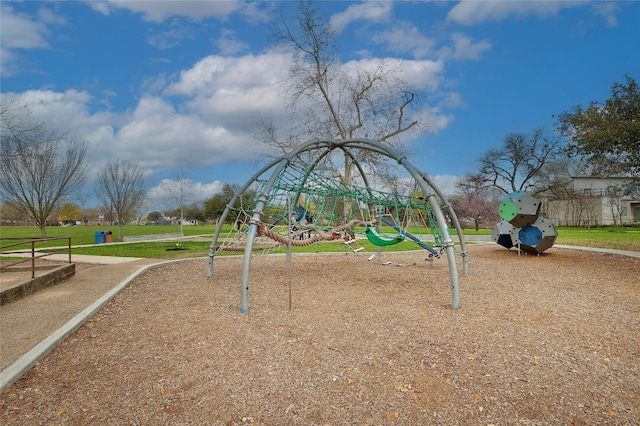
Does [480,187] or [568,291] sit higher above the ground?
[480,187]

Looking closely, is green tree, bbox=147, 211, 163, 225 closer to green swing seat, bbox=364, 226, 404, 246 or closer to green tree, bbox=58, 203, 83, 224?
green tree, bbox=58, 203, 83, 224

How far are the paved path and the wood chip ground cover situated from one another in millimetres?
156

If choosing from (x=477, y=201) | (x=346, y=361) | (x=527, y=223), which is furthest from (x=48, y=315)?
(x=477, y=201)

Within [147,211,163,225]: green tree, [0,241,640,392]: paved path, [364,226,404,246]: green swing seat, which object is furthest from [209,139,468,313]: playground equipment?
[147,211,163,225]: green tree

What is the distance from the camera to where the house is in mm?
36469

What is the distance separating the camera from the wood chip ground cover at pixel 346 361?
300 cm

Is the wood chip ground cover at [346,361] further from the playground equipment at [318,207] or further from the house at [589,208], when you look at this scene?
the house at [589,208]

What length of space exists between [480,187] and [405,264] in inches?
1285

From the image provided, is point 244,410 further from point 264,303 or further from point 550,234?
point 550,234

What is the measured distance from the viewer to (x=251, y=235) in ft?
19.0

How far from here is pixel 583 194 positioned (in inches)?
1468

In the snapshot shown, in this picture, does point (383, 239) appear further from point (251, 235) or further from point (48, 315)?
point (48, 315)

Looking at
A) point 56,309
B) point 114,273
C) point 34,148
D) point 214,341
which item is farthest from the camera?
point 34,148

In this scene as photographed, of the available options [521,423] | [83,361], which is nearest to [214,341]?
[83,361]
